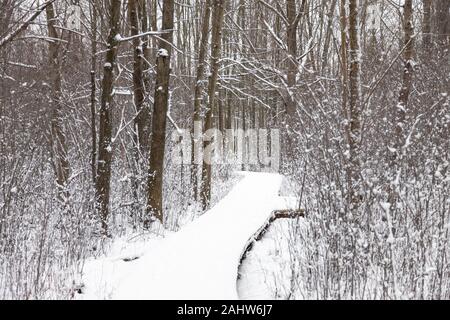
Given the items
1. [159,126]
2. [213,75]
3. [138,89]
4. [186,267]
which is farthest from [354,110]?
[213,75]

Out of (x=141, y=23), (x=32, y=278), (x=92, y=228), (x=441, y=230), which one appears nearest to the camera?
(x=441, y=230)

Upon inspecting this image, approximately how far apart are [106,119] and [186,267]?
3.05 m

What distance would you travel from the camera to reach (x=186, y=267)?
4.49 metres

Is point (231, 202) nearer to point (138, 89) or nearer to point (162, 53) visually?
point (138, 89)

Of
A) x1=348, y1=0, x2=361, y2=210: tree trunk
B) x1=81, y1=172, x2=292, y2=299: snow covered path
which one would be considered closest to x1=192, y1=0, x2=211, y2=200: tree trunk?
x1=81, y1=172, x2=292, y2=299: snow covered path

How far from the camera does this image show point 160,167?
23.0 feet

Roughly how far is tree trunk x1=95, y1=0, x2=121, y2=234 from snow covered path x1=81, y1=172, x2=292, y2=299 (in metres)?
1.04

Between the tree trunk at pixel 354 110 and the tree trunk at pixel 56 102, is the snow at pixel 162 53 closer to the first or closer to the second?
the tree trunk at pixel 56 102

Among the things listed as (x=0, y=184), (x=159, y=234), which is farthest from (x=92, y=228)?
(x=0, y=184)

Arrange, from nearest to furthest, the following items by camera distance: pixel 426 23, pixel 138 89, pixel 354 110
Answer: pixel 354 110 < pixel 138 89 < pixel 426 23

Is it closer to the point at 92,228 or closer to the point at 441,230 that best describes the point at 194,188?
the point at 92,228

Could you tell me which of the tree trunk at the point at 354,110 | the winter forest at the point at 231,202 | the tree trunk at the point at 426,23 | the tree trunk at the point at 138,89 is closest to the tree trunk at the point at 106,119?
the winter forest at the point at 231,202

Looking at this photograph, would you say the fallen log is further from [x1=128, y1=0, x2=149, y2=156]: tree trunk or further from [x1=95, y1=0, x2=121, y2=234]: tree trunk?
[x1=128, y1=0, x2=149, y2=156]: tree trunk
